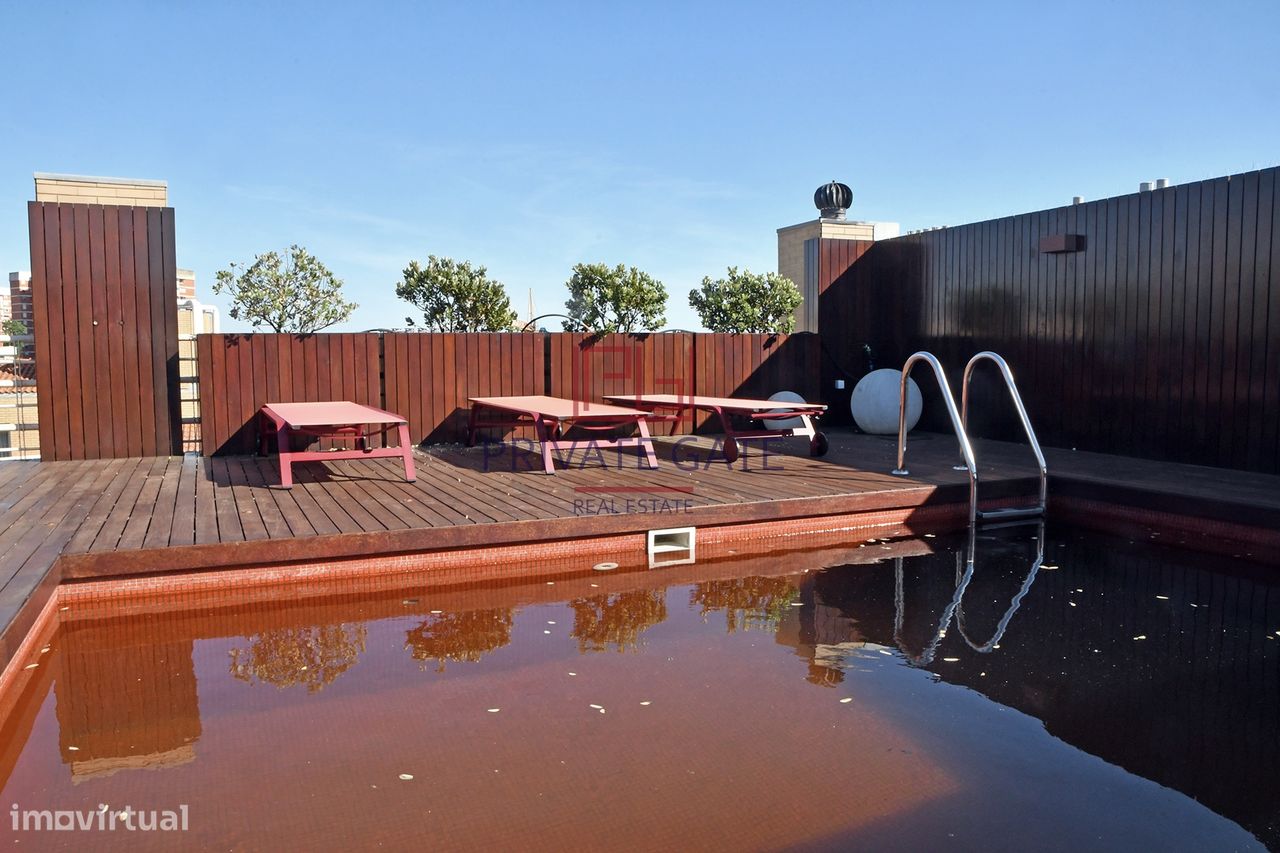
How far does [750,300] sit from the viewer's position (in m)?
12.2

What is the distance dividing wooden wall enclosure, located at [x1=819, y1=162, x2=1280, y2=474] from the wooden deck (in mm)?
443

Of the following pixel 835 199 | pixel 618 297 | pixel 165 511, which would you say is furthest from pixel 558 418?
pixel 835 199

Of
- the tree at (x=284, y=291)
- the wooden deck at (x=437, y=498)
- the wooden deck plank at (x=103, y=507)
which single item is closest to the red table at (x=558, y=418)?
the wooden deck at (x=437, y=498)

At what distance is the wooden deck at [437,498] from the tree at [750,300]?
512 centimetres

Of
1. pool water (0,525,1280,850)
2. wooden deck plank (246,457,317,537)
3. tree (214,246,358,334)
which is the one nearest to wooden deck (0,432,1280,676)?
wooden deck plank (246,457,317,537)

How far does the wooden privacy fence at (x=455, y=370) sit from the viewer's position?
23.3 ft

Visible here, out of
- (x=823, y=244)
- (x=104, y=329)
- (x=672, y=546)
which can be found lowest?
(x=672, y=546)

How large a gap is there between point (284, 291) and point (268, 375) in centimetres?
881

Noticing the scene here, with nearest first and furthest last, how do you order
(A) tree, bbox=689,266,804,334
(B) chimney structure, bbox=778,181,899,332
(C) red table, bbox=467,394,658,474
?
(C) red table, bbox=467,394,658,474
(B) chimney structure, bbox=778,181,899,332
(A) tree, bbox=689,266,804,334

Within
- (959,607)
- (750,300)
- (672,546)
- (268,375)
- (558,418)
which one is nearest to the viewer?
(959,607)

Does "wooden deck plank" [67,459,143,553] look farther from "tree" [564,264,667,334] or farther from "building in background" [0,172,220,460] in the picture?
"tree" [564,264,667,334]

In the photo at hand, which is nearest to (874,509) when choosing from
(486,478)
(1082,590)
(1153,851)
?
(1082,590)

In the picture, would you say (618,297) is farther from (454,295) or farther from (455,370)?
(455,370)

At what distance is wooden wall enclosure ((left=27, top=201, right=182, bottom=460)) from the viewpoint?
6.59 metres
